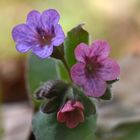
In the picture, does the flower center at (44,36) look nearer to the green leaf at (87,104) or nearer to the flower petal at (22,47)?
the flower petal at (22,47)

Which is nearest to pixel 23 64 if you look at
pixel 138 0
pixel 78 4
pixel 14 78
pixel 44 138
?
pixel 14 78

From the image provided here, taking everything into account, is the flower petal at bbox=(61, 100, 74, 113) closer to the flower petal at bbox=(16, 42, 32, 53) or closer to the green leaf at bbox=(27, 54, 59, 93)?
the flower petal at bbox=(16, 42, 32, 53)

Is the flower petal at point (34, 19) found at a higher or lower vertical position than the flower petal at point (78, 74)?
higher

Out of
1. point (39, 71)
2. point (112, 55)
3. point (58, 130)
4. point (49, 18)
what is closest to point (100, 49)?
point (49, 18)

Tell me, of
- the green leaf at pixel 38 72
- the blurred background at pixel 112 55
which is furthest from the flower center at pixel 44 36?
the blurred background at pixel 112 55

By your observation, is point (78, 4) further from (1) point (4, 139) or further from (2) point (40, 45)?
(2) point (40, 45)
